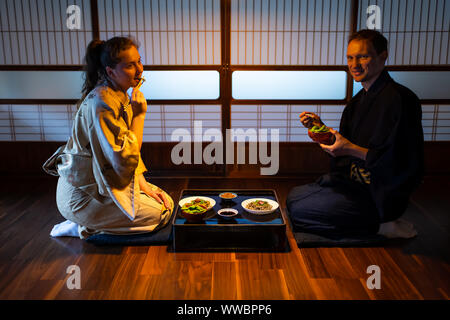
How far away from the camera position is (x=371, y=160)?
310 cm

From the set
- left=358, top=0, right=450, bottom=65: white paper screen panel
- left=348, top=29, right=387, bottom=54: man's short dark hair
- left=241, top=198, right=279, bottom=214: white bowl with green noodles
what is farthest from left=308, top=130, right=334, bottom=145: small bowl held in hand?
left=358, top=0, right=450, bottom=65: white paper screen panel

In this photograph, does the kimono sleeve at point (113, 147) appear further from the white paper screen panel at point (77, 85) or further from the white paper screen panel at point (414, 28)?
the white paper screen panel at point (414, 28)

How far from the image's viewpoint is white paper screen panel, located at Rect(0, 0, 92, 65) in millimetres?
4652

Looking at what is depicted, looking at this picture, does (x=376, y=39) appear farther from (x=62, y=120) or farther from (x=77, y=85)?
(x=62, y=120)

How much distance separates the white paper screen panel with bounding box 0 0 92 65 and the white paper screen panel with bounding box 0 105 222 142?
0.55 m

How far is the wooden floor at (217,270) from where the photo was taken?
2629mm

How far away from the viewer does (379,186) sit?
3.13 meters

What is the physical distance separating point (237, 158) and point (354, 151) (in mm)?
2022

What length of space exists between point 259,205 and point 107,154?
122 cm

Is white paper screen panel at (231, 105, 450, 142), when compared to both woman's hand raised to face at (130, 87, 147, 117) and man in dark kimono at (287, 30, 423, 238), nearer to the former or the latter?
man in dark kimono at (287, 30, 423, 238)

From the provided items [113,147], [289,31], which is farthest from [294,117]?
[113,147]

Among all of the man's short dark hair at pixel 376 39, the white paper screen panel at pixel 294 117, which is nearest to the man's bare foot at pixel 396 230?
the man's short dark hair at pixel 376 39
